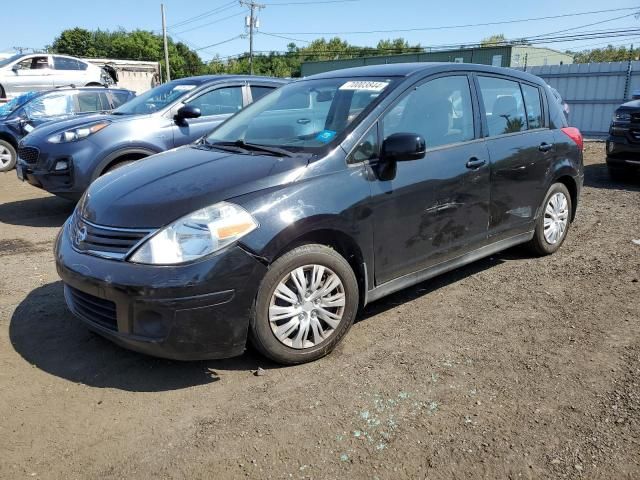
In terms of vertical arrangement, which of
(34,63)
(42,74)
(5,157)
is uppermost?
(34,63)

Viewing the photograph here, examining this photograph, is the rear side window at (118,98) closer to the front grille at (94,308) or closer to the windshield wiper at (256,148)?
the windshield wiper at (256,148)

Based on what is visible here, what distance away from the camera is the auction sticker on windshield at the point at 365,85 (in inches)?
148

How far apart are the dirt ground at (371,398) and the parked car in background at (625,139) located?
4.72 metres

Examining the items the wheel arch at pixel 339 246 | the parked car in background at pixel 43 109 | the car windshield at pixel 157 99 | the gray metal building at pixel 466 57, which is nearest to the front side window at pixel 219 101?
the car windshield at pixel 157 99

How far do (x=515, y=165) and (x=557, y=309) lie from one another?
123cm

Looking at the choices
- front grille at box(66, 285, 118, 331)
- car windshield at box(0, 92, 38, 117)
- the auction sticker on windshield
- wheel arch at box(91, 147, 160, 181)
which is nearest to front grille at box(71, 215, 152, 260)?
front grille at box(66, 285, 118, 331)

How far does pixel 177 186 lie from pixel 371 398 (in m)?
1.66

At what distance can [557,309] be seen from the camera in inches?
160

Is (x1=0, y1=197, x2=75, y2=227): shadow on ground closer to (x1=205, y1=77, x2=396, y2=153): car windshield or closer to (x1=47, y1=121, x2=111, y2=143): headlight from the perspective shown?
(x1=47, y1=121, x2=111, y2=143): headlight

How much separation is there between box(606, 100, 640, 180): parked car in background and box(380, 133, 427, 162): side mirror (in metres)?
6.35

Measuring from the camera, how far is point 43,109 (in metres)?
11.2

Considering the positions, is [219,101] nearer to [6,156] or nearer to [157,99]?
[157,99]

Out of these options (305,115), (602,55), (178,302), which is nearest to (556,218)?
(305,115)

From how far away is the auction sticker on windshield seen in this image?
3.75 meters
